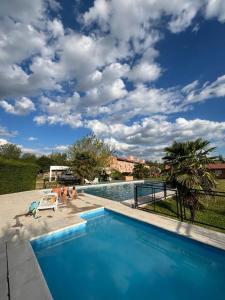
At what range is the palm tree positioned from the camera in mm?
7723

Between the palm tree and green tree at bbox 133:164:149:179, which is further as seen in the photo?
green tree at bbox 133:164:149:179

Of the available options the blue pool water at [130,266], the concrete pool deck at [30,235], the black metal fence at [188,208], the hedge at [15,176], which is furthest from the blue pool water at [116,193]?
the blue pool water at [130,266]

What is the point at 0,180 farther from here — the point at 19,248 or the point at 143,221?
the point at 143,221

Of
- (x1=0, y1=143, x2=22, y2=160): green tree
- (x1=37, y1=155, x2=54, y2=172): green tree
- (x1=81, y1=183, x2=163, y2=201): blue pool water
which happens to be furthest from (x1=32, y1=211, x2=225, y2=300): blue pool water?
(x1=0, y1=143, x2=22, y2=160): green tree

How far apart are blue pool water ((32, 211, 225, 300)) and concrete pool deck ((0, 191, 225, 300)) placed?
43cm

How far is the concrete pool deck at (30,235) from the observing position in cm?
361

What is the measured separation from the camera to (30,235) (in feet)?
20.6

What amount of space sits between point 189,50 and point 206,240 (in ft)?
33.3

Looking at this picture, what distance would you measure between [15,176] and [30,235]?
11.5 meters

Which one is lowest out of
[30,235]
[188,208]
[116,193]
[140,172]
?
[30,235]

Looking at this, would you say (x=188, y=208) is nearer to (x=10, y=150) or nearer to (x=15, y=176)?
(x=15, y=176)

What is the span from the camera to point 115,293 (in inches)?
161

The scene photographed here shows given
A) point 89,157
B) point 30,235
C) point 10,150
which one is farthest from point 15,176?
point 10,150

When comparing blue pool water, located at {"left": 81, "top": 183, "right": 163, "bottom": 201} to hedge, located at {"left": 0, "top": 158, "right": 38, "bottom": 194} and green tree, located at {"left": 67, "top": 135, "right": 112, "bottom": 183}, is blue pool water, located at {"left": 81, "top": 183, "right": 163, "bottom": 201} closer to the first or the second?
green tree, located at {"left": 67, "top": 135, "right": 112, "bottom": 183}
